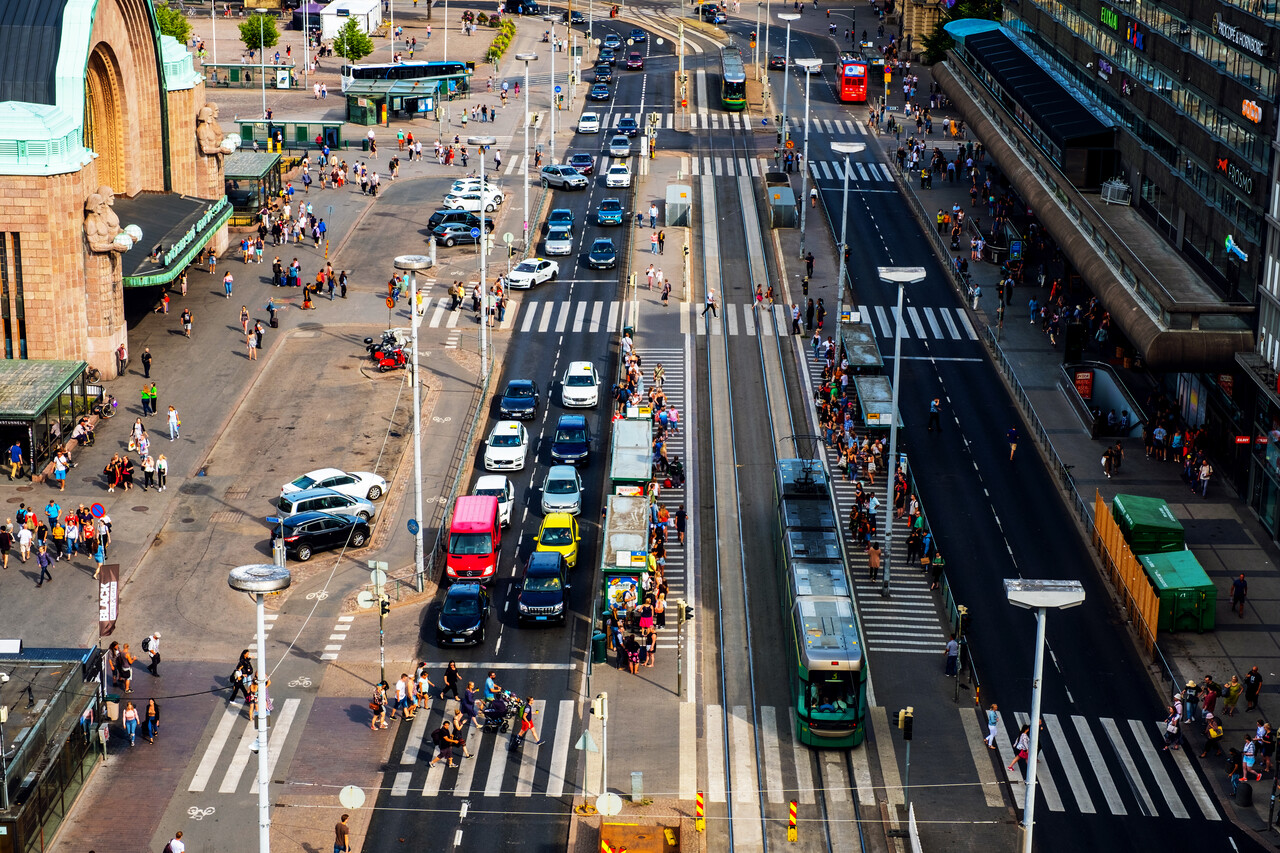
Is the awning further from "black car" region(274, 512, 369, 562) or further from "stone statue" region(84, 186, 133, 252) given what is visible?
"black car" region(274, 512, 369, 562)

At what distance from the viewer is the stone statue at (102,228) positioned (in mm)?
82062

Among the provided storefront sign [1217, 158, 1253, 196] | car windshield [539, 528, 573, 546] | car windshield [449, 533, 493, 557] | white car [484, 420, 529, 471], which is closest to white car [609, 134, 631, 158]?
white car [484, 420, 529, 471]

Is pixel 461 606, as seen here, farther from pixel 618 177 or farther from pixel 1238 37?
pixel 618 177

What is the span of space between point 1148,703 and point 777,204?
6459cm

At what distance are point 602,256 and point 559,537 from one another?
143 ft

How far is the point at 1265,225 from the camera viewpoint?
2744 inches

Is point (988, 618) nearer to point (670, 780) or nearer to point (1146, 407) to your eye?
point (670, 780)

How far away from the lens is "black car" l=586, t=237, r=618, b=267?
353ft

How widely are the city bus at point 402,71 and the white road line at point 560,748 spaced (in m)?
101

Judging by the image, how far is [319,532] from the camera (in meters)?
68.2

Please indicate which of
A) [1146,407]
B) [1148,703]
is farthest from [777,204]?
[1148,703]

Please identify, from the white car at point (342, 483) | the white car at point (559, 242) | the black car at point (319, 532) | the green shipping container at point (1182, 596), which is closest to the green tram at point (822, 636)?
the green shipping container at point (1182, 596)

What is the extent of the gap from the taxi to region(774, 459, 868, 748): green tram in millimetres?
8925

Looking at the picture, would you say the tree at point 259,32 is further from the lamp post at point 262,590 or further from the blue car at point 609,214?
the lamp post at point 262,590
